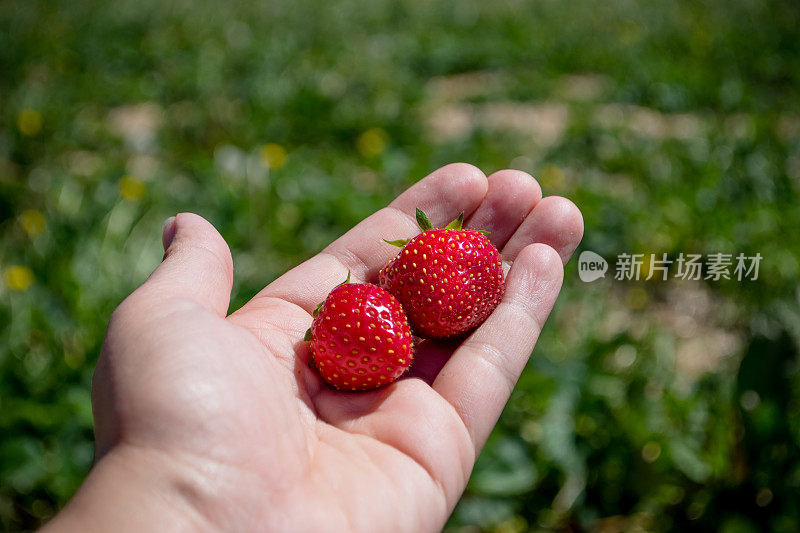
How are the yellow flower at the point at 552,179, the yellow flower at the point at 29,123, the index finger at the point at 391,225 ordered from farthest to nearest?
the yellow flower at the point at 29,123 → the yellow flower at the point at 552,179 → the index finger at the point at 391,225

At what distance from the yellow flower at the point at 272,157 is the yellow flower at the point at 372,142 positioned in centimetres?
44

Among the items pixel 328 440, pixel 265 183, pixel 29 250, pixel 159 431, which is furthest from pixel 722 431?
pixel 29 250

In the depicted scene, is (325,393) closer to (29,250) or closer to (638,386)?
(638,386)

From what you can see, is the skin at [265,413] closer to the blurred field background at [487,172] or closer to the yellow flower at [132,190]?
the blurred field background at [487,172]

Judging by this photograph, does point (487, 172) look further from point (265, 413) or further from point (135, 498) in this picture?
point (135, 498)

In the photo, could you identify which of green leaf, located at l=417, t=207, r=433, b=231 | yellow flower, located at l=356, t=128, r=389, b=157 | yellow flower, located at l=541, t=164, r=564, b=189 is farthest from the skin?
yellow flower, located at l=356, t=128, r=389, b=157

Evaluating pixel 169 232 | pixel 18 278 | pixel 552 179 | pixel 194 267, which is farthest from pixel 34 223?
pixel 552 179

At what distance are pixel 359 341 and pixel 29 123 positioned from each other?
3.01 metres

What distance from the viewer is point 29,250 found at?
8.48 ft

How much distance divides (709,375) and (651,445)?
0.40 metres

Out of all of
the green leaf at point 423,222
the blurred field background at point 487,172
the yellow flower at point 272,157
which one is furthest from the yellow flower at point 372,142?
the green leaf at point 423,222

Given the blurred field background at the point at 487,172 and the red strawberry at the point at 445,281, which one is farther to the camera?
the blurred field background at the point at 487,172

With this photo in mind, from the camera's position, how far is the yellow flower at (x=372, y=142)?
3.50 meters

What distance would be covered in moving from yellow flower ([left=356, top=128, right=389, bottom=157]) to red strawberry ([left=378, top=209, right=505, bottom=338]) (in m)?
1.78
